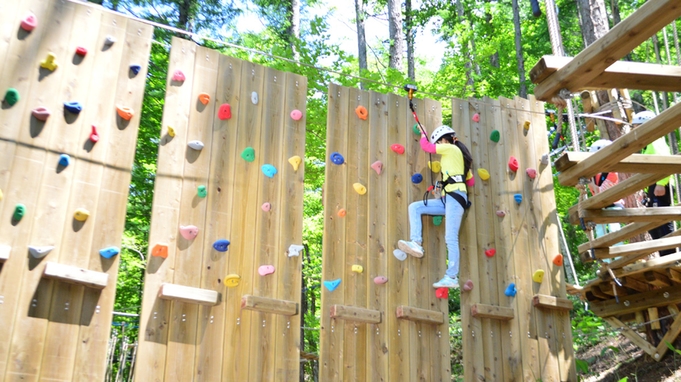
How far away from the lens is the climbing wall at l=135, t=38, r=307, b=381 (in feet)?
16.4

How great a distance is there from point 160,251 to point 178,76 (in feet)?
5.09

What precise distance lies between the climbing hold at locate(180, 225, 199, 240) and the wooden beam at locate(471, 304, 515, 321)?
279 cm

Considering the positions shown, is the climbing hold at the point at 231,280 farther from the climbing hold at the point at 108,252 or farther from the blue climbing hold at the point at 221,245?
the climbing hold at the point at 108,252

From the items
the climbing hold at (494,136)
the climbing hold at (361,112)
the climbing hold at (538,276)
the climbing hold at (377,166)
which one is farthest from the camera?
the climbing hold at (494,136)

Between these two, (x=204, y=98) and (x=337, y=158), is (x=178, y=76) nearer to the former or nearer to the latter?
(x=204, y=98)

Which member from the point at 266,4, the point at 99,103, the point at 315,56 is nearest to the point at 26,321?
the point at 99,103

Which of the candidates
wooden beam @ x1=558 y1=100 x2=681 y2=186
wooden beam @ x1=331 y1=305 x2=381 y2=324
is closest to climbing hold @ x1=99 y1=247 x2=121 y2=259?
wooden beam @ x1=331 y1=305 x2=381 y2=324

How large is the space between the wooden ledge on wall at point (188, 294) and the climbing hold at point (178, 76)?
5.86 feet

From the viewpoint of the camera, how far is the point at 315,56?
37.9ft

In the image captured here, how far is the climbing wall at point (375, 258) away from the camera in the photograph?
568 cm

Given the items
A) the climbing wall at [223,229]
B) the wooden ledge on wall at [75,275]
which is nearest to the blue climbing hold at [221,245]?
the climbing wall at [223,229]

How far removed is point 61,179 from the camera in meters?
4.78

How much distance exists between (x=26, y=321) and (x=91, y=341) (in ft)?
1.50

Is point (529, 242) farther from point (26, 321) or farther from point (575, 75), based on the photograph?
point (26, 321)
